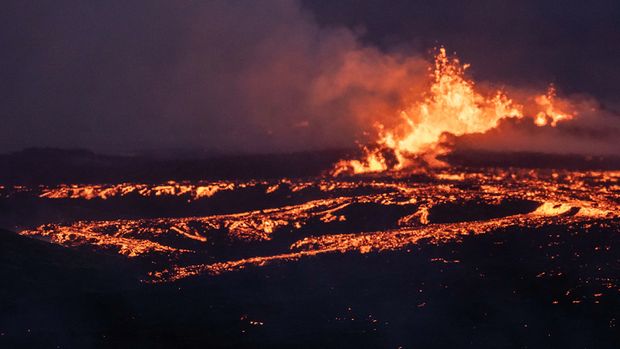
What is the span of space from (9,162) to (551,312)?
2672 inches

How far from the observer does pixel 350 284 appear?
3850cm

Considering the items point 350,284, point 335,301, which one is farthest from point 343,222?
point 335,301

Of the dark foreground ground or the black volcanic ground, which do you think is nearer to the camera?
the dark foreground ground

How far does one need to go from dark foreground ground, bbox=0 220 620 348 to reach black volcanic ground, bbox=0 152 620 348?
8 cm

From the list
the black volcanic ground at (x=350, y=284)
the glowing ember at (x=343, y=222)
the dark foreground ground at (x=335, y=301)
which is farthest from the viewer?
the glowing ember at (x=343, y=222)

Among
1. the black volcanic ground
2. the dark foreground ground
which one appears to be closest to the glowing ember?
the black volcanic ground

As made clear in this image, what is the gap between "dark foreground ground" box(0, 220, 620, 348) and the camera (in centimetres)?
3061

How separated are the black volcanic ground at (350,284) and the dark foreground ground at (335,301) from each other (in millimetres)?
80

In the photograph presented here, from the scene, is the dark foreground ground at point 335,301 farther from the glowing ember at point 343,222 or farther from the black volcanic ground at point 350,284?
the glowing ember at point 343,222

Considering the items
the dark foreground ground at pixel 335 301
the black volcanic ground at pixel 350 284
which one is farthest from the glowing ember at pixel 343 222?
the dark foreground ground at pixel 335 301

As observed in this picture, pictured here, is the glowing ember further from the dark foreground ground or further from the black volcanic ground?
the dark foreground ground

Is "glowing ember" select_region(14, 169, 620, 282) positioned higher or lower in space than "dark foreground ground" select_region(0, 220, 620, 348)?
higher

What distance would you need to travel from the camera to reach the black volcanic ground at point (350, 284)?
31000 mm

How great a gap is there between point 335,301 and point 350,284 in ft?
10.1
